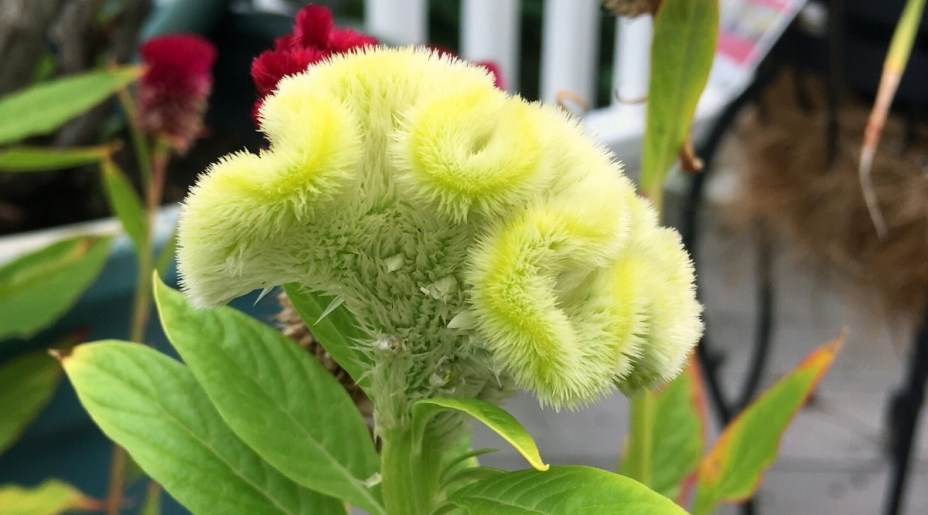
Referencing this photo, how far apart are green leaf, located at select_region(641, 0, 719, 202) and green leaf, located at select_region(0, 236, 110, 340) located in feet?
1.43

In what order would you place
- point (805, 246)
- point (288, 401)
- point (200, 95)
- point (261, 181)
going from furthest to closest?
point (805, 246) < point (200, 95) < point (288, 401) < point (261, 181)

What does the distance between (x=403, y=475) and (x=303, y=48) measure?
0.12 metres

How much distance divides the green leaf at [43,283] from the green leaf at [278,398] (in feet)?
1.18

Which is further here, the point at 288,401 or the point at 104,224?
the point at 104,224

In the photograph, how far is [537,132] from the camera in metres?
0.17

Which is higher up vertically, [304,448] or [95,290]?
[304,448]

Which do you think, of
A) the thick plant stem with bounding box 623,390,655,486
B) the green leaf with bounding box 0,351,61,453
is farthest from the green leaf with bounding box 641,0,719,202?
the green leaf with bounding box 0,351,61,453

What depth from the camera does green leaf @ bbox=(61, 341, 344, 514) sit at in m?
0.25

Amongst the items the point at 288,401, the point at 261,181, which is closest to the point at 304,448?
the point at 288,401

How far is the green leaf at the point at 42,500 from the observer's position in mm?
503

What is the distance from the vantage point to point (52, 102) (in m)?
0.58

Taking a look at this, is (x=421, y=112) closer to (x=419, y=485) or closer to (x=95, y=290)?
(x=419, y=485)

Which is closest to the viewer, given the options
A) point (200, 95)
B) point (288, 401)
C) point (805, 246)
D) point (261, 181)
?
point (261, 181)

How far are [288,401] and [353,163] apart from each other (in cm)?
12
